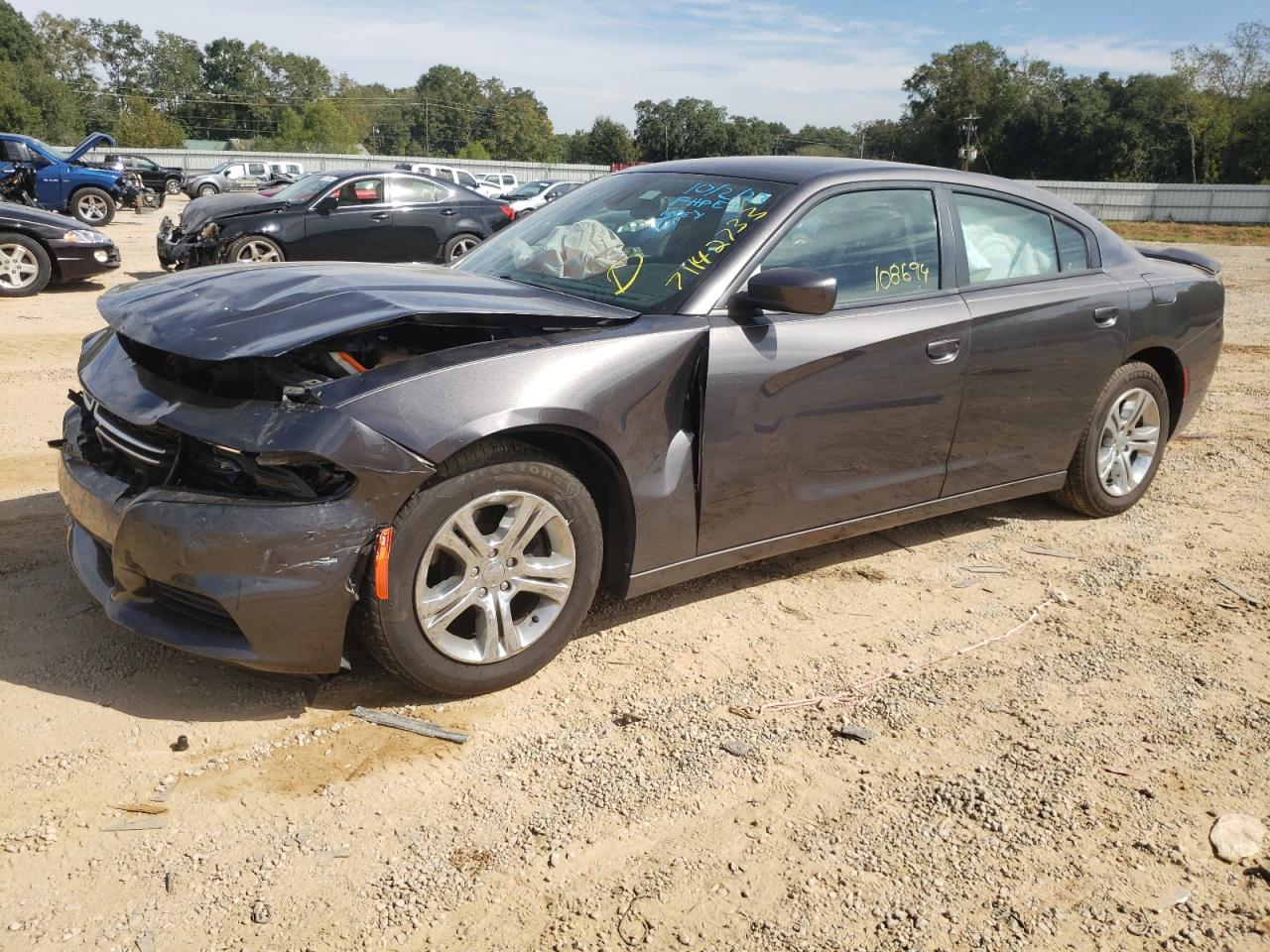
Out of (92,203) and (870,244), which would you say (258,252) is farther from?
(92,203)

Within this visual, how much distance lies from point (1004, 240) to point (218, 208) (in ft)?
34.4

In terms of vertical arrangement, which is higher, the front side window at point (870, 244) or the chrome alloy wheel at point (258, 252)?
the front side window at point (870, 244)

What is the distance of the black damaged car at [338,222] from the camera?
1198 centimetres

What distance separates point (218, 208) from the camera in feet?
40.7

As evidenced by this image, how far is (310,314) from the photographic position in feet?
10.0

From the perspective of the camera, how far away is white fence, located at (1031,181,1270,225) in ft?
121

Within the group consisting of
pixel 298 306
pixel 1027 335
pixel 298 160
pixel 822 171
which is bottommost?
pixel 1027 335

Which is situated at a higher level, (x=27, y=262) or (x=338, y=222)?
(x=338, y=222)

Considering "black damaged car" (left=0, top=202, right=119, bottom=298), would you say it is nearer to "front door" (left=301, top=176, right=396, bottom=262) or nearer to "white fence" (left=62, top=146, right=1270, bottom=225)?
"front door" (left=301, top=176, right=396, bottom=262)

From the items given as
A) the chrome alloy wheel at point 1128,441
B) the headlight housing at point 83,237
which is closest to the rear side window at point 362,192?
the headlight housing at point 83,237

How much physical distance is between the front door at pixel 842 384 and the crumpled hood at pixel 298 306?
1.70 ft

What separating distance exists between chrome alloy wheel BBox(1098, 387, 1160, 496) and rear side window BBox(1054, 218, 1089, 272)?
0.67 meters

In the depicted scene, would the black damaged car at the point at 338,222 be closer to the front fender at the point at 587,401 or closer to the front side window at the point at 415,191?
the front side window at the point at 415,191

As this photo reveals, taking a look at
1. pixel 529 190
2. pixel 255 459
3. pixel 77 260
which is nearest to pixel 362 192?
pixel 77 260
